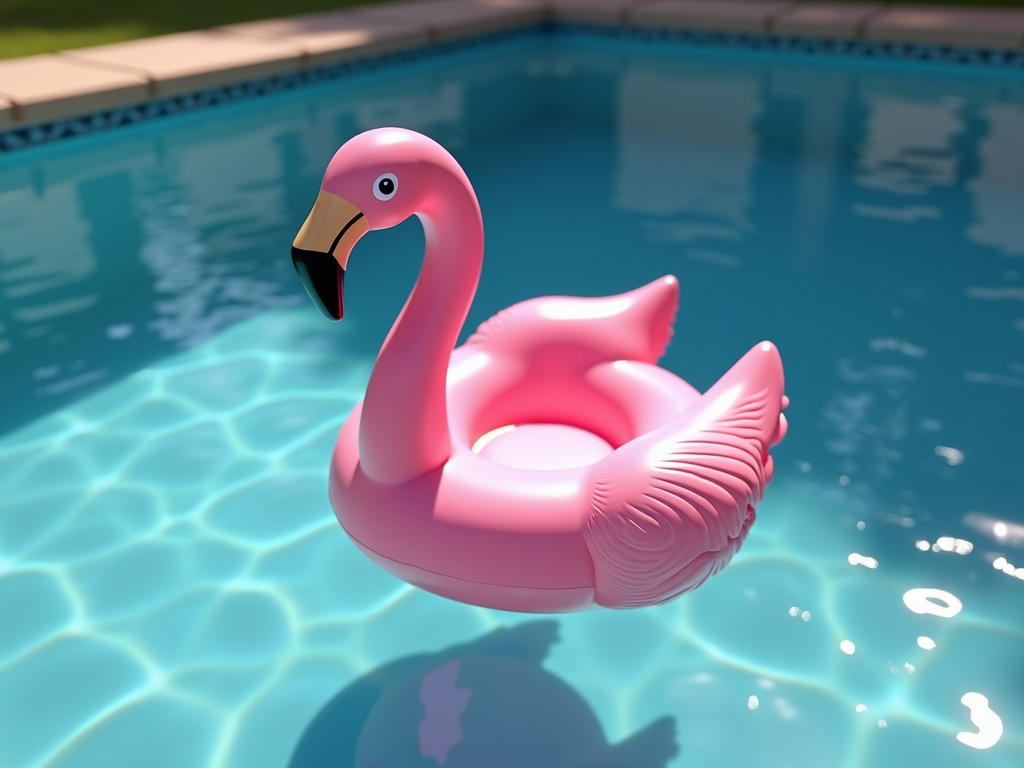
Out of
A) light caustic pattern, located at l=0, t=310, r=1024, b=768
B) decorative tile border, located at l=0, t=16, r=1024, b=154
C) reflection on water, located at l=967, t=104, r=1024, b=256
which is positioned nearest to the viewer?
light caustic pattern, located at l=0, t=310, r=1024, b=768

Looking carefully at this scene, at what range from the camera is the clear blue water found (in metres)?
1.93

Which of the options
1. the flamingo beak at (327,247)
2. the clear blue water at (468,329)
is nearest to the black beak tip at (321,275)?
the flamingo beak at (327,247)

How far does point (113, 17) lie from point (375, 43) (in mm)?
1955

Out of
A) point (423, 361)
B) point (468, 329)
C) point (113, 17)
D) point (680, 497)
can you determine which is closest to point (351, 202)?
point (423, 361)

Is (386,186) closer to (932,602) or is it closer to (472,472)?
(472,472)

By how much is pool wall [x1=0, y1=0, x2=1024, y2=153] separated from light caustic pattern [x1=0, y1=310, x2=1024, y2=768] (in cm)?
321

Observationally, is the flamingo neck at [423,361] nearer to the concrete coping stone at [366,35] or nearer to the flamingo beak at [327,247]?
the flamingo beak at [327,247]

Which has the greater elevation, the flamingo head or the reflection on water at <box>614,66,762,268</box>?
the flamingo head

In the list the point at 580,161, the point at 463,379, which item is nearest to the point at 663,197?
the point at 580,161

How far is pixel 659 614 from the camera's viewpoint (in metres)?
2.19

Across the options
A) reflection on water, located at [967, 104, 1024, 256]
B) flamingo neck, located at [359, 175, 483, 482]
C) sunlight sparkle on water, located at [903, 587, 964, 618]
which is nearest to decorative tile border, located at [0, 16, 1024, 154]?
reflection on water, located at [967, 104, 1024, 256]

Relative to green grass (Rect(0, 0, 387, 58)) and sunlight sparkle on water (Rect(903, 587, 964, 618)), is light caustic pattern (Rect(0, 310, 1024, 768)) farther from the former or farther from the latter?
green grass (Rect(0, 0, 387, 58))

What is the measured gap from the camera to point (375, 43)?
6762mm

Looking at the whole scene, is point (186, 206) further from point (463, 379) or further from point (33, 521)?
point (463, 379)
